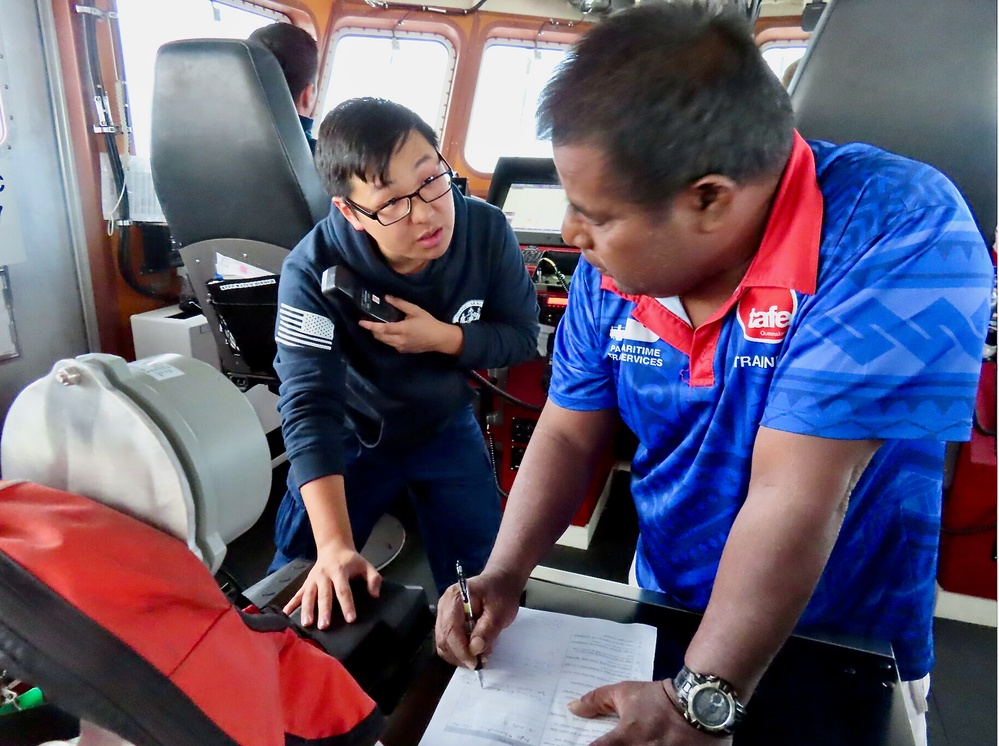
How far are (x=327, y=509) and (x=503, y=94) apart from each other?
318cm

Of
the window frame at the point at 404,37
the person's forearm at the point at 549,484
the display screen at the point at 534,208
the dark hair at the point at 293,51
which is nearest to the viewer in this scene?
the person's forearm at the point at 549,484

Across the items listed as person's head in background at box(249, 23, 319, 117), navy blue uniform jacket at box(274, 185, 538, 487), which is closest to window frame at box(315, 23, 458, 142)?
person's head in background at box(249, 23, 319, 117)

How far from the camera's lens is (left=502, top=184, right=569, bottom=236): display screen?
269 centimetres

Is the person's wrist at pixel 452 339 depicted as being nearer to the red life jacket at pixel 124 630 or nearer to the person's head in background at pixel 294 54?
the red life jacket at pixel 124 630

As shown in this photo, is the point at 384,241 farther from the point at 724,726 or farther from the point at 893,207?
the point at 724,726

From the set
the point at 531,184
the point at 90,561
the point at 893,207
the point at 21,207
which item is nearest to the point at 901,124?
the point at 893,207

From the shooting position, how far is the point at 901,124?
1169mm

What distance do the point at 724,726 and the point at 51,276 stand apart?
2.66m

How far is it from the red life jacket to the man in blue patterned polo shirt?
37cm

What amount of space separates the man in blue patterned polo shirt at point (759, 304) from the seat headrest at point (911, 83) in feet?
1.70

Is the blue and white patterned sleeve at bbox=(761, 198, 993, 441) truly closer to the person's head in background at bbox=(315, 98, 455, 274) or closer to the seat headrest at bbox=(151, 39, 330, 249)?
the person's head in background at bbox=(315, 98, 455, 274)

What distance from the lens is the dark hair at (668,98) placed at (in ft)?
1.98

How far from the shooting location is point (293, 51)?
211 centimetres

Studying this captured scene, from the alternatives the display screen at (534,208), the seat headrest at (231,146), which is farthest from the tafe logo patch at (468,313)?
the display screen at (534,208)
